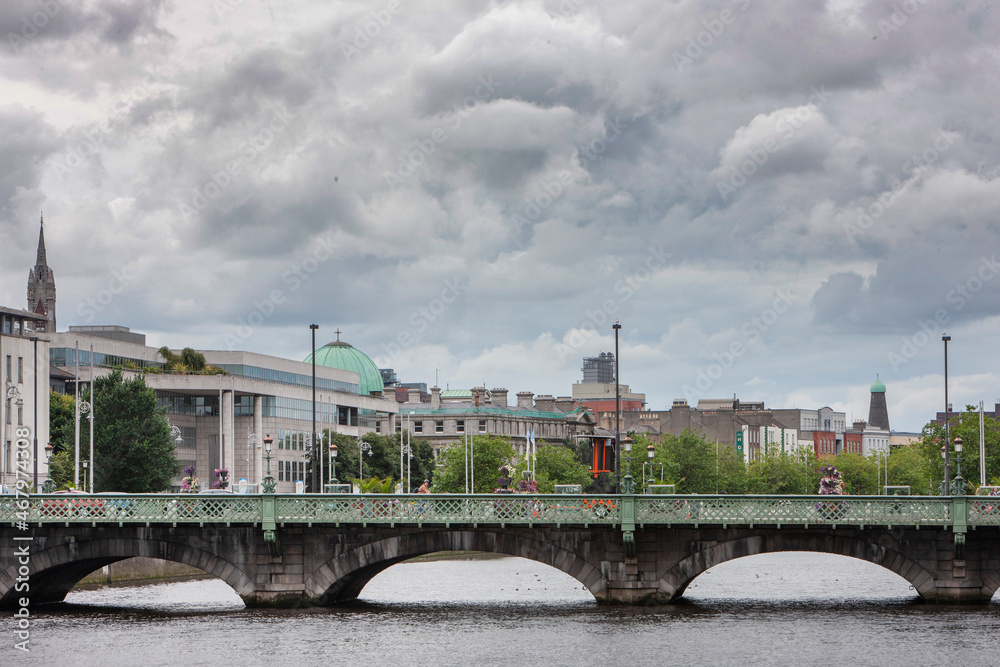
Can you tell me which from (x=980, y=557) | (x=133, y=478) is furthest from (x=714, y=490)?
(x=980, y=557)

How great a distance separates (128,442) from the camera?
355ft

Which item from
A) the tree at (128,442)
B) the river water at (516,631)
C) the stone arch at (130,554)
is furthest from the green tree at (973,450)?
the stone arch at (130,554)

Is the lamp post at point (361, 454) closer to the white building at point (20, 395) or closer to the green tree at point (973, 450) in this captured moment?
the white building at point (20, 395)

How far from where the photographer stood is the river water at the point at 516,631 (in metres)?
45.5

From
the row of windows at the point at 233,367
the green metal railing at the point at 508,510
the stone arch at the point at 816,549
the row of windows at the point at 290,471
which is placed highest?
the row of windows at the point at 233,367

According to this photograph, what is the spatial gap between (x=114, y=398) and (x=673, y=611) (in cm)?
6456

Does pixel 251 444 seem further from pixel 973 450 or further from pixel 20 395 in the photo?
pixel 973 450

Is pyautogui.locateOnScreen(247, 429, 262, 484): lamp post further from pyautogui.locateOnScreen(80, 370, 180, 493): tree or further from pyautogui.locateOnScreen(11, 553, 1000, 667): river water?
pyautogui.locateOnScreen(11, 553, 1000, 667): river water

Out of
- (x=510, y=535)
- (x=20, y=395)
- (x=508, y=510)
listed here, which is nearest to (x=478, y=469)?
(x=20, y=395)

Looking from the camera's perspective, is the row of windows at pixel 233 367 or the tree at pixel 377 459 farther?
the tree at pixel 377 459

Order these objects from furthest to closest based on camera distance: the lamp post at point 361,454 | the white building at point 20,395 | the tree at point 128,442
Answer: the lamp post at point 361,454, the tree at point 128,442, the white building at point 20,395

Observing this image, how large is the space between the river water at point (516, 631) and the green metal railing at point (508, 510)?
3545mm

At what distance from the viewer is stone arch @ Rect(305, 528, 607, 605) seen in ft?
184

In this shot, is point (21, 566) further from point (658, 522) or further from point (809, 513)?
point (809, 513)
